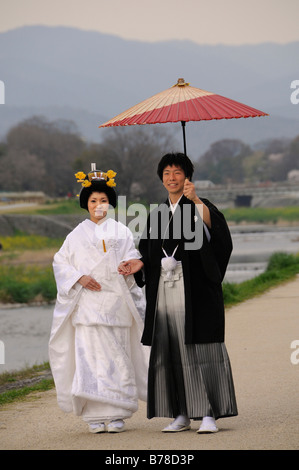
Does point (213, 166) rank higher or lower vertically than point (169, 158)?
higher

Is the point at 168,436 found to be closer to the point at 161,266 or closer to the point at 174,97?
the point at 161,266

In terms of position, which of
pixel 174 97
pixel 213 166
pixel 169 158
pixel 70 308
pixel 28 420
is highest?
pixel 213 166

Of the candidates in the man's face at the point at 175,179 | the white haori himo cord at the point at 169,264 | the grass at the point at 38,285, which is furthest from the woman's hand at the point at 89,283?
the grass at the point at 38,285

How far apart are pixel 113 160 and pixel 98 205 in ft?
184

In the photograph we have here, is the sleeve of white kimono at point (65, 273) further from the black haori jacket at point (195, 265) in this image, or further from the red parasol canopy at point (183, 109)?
the red parasol canopy at point (183, 109)

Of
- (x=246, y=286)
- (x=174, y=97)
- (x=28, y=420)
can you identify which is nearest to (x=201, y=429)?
(x=28, y=420)

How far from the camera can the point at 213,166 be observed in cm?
9731

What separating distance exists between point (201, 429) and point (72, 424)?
44.0 inches

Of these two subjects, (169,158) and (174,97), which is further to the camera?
(174,97)

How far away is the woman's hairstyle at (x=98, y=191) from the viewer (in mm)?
5238

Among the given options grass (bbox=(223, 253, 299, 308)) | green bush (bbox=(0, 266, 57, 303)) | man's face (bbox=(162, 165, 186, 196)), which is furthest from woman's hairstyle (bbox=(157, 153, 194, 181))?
green bush (bbox=(0, 266, 57, 303))

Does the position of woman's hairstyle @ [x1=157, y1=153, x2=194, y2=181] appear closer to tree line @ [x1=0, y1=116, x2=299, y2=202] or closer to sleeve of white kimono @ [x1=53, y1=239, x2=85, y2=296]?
sleeve of white kimono @ [x1=53, y1=239, x2=85, y2=296]

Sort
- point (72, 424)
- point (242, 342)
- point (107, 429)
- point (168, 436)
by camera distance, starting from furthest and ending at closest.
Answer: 1. point (242, 342)
2. point (72, 424)
3. point (107, 429)
4. point (168, 436)

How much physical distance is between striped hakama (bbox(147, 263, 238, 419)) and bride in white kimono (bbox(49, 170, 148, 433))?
0.80 ft
